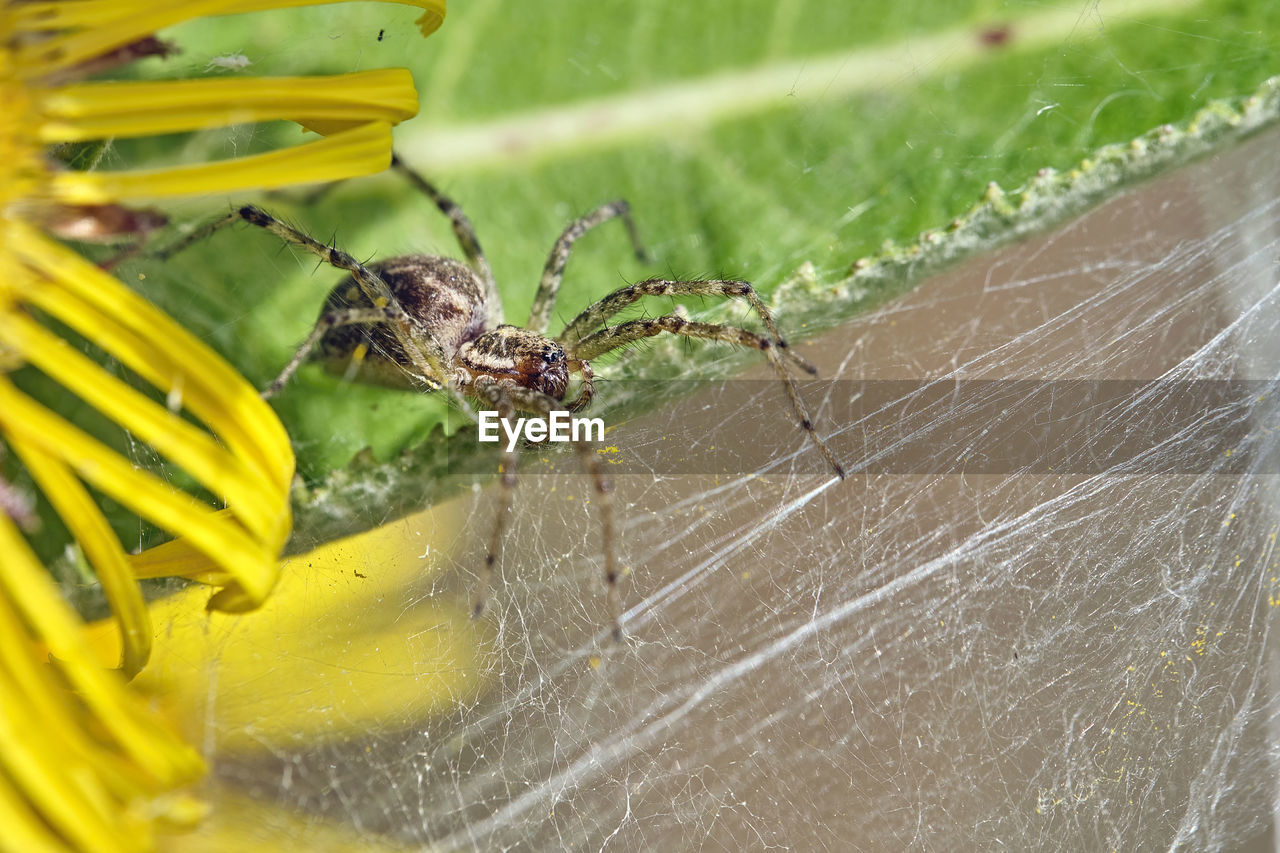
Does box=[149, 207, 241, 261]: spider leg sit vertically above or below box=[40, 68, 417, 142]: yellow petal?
below

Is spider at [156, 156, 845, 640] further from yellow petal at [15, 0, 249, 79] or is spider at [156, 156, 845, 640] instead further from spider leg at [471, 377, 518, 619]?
yellow petal at [15, 0, 249, 79]

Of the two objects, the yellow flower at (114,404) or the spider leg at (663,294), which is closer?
the yellow flower at (114,404)

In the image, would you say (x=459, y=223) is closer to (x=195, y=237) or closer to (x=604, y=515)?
(x=195, y=237)

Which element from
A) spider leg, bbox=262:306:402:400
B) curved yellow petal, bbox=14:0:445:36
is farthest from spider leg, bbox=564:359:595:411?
curved yellow petal, bbox=14:0:445:36

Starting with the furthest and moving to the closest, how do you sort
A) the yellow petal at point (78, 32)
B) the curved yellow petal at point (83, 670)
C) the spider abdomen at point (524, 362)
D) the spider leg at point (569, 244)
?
the spider abdomen at point (524, 362) → the spider leg at point (569, 244) → the yellow petal at point (78, 32) → the curved yellow petal at point (83, 670)

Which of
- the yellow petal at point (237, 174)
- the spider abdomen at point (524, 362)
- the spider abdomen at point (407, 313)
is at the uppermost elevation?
the yellow petal at point (237, 174)

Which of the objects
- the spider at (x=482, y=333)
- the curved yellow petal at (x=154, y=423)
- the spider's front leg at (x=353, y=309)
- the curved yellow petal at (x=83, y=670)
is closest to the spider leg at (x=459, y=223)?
the spider at (x=482, y=333)

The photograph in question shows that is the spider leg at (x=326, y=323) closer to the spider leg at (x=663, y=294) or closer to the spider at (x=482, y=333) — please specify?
the spider at (x=482, y=333)

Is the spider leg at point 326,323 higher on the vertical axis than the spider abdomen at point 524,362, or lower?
higher
